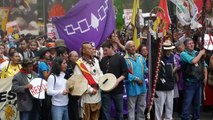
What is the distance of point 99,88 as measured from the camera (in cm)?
879

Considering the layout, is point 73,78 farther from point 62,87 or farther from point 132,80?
point 132,80

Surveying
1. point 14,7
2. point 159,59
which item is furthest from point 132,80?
point 14,7

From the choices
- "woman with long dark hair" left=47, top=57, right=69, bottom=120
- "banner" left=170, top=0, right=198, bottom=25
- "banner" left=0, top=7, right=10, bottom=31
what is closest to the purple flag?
"woman with long dark hair" left=47, top=57, right=69, bottom=120

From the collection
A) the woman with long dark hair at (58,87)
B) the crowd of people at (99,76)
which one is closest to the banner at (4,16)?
the crowd of people at (99,76)

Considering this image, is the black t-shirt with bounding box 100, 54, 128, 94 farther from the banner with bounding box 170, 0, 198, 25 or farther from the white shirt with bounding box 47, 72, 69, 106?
the banner with bounding box 170, 0, 198, 25

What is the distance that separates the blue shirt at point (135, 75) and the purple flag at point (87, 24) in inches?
31.0

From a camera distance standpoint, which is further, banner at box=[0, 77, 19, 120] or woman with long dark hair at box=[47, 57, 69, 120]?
banner at box=[0, 77, 19, 120]

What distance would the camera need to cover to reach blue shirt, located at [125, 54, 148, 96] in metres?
9.41

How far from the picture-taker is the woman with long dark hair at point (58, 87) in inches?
328

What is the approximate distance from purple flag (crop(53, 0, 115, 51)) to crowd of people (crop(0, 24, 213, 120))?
0.28 m

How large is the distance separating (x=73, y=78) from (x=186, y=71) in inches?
107

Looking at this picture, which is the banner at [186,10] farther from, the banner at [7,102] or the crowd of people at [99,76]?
the banner at [7,102]

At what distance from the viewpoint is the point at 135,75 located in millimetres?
9484

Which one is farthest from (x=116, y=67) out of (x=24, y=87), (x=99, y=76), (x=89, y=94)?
(x=24, y=87)
